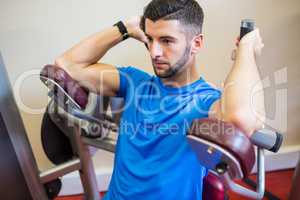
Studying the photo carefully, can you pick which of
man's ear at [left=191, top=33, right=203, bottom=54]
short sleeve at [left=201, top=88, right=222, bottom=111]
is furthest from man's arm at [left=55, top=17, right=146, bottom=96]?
short sleeve at [left=201, top=88, right=222, bottom=111]

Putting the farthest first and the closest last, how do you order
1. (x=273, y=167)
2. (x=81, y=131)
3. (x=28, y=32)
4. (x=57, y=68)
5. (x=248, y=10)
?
(x=273, y=167), (x=248, y=10), (x=28, y=32), (x=81, y=131), (x=57, y=68)

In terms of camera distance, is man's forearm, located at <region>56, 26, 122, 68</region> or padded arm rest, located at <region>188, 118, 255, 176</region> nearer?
padded arm rest, located at <region>188, 118, 255, 176</region>

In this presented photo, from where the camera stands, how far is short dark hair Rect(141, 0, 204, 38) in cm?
93

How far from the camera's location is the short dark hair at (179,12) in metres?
0.93

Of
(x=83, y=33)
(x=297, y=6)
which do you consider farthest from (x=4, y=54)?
(x=297, y=6)

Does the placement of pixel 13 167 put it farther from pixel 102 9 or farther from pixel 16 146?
pixel 102 9

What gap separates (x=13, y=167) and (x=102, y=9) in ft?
2.58

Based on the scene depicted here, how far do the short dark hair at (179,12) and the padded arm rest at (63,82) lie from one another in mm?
330

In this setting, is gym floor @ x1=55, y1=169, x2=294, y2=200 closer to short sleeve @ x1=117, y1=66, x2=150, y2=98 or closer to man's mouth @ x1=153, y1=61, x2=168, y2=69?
short sleeve @ x1=117, y1=66, x2=150, y2=98

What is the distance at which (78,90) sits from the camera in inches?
43.3

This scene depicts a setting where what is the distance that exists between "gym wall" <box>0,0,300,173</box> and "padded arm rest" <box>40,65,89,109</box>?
0.51m

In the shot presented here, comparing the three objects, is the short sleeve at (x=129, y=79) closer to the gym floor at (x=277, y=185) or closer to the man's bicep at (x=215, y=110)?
the man's bicep at (x=215, y=110)

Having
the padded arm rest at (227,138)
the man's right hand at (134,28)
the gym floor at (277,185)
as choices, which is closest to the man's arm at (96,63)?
the man's right hand at (134,28)

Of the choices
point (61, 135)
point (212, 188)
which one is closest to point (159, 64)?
point (212, 188)
